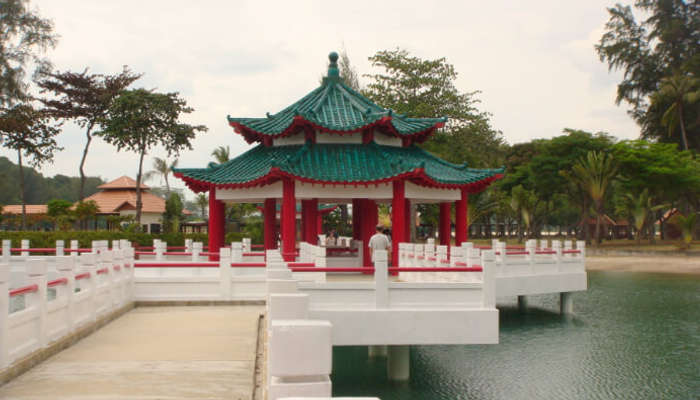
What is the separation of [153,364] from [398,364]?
24.3ft

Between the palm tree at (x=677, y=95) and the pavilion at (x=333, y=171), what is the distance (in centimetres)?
4461

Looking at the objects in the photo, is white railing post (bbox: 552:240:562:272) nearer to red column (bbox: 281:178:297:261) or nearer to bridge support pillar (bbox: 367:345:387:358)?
bridge support pillar (bbox: 367:345:387:358)

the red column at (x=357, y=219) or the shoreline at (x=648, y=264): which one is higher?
the red column at (x=357, y=219)

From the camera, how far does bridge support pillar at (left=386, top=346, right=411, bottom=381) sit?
15.0m

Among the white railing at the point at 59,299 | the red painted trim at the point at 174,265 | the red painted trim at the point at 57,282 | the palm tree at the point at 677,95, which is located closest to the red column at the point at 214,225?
the red painted trim at the point at 174,265

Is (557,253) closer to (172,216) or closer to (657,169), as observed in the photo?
(657,169)

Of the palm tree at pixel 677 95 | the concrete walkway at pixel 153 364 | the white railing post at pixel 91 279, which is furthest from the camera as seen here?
the palm tree at pixel 677 95

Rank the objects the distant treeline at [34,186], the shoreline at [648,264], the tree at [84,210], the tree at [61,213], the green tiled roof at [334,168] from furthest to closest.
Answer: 1. the distant treeline at [34,186]
2. the tree at [84,210]
3. the tree at [61,213]
4. the shoreline at [648,264]
5. the green tiled roof at [334,168]

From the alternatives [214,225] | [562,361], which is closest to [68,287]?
[214,225]

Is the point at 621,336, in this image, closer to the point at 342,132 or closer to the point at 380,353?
the point at 380,353

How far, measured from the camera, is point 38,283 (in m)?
9.46

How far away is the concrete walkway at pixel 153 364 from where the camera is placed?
7633 mm

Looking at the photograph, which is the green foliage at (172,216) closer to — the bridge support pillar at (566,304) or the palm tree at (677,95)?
the bridge support pillar at (566,304)

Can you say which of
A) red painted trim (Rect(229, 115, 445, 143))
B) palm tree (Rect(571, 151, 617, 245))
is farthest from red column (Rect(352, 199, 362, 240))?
palm tree (Rect(571, 151, 617, 245))
